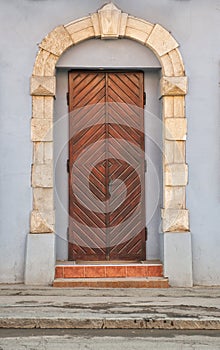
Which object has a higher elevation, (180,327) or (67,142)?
(67,142)

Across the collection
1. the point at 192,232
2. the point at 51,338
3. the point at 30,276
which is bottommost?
the point at 51,338

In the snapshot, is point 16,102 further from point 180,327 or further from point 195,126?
point 180,327

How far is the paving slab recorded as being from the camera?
23.3 ft

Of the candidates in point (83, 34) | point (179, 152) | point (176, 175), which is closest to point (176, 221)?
point (176, 175)

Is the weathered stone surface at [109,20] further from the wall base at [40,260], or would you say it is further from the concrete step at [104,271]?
the concrete step at [104,271]

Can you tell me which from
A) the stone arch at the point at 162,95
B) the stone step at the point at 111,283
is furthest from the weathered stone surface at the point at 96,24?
the stone step at the point at 111,283

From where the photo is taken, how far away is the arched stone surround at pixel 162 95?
9.78 meters

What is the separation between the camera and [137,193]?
33.8 feet

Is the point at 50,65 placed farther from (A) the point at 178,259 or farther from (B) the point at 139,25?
(A) the point at 178,259

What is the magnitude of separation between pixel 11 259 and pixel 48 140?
191 cm

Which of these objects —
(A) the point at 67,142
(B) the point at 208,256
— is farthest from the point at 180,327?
(A) the point at 67,142

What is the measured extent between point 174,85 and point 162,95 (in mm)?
Answer: 255

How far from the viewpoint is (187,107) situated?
993 centimetres

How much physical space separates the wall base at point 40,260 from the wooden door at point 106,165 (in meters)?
0.64
